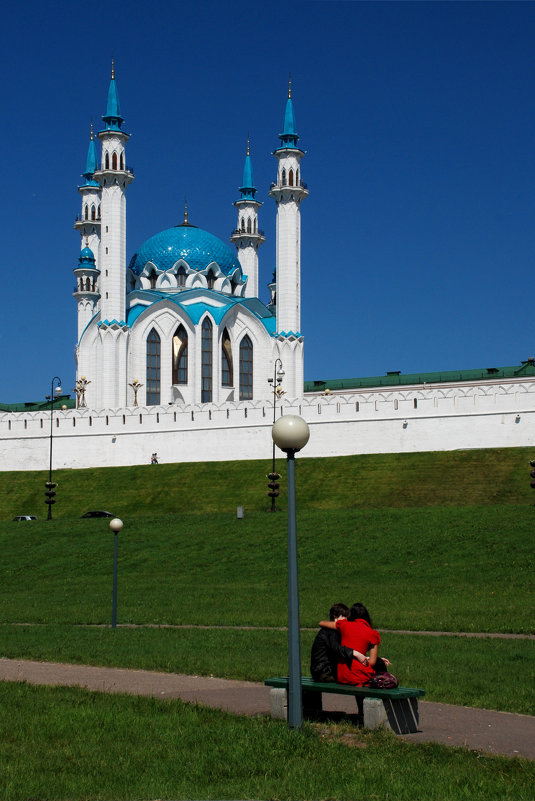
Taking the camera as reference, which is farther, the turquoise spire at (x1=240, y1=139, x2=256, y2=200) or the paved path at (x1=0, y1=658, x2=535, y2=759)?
the turquoise spire at (x1=240, y1=139, x2=256, y2=200)

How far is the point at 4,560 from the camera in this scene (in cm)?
3828

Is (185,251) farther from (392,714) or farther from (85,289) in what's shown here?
(392,714)

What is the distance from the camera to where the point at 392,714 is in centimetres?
1099

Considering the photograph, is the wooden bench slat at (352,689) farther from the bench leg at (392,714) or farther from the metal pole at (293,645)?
the metal pole at (293,645)

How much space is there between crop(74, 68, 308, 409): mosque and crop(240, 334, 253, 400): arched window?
8 centimetres

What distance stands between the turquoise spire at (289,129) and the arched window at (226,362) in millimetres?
14848

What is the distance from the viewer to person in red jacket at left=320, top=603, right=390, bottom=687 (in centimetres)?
1173

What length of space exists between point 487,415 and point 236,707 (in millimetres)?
47172

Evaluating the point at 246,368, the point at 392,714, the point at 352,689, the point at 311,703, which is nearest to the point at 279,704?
the point at 311,703

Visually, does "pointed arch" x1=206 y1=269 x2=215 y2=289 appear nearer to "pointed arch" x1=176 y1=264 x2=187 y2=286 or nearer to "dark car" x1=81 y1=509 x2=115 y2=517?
"pointed arch" x1=176 y1=264 x2=187 y2=286

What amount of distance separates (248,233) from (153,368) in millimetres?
18257

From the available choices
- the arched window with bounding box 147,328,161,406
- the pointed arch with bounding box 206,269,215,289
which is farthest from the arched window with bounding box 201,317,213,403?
the pointed arch with bounding box 206,269,215,289

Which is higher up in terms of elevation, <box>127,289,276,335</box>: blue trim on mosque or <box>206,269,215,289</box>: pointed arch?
<box>206,269,215,289</box>: pointed arch

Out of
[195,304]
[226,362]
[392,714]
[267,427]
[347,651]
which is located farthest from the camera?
[226,362]
